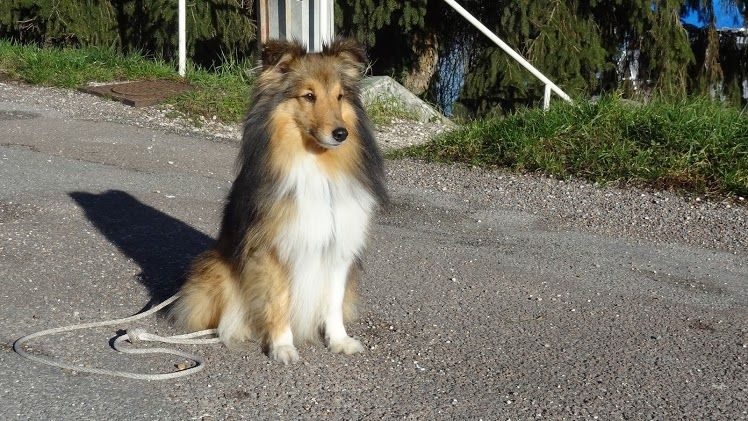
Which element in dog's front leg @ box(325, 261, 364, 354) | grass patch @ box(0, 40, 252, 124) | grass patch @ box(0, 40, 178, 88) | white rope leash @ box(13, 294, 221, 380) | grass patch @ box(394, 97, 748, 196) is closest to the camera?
white rope leash @ box(13, 294, 221, 380)

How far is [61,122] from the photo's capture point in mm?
9727

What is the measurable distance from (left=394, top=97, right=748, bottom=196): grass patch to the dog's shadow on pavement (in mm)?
3267

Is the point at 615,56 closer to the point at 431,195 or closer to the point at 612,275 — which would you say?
the point at 431,195

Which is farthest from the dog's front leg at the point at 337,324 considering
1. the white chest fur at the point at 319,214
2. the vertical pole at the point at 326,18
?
the vertical pole at the point at 326,18

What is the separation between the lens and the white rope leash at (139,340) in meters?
4.08

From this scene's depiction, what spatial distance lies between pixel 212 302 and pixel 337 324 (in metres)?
0.66

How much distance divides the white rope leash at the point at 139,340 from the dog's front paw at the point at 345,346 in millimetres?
580

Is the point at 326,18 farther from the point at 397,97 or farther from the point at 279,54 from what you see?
the point at 279,54

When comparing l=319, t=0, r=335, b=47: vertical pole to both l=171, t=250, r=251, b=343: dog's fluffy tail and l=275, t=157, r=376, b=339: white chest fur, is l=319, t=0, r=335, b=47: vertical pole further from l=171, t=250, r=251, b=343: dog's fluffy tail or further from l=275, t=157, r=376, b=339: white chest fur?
l=275, t=157, r=376, b=339: white chest fur

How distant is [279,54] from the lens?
4.20m

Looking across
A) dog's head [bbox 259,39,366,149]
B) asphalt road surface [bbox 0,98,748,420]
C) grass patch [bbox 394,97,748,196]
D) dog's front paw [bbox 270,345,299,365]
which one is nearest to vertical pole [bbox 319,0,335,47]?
grass patch [bbox 394,97,748,196]

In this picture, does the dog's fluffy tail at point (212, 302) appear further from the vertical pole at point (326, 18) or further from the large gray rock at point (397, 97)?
the vertical pole at point (326, 18)

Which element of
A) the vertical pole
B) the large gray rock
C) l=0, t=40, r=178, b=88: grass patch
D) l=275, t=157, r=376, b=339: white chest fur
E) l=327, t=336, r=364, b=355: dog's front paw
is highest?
the vertical pole

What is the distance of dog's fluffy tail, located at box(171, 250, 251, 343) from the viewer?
449 centimetres
